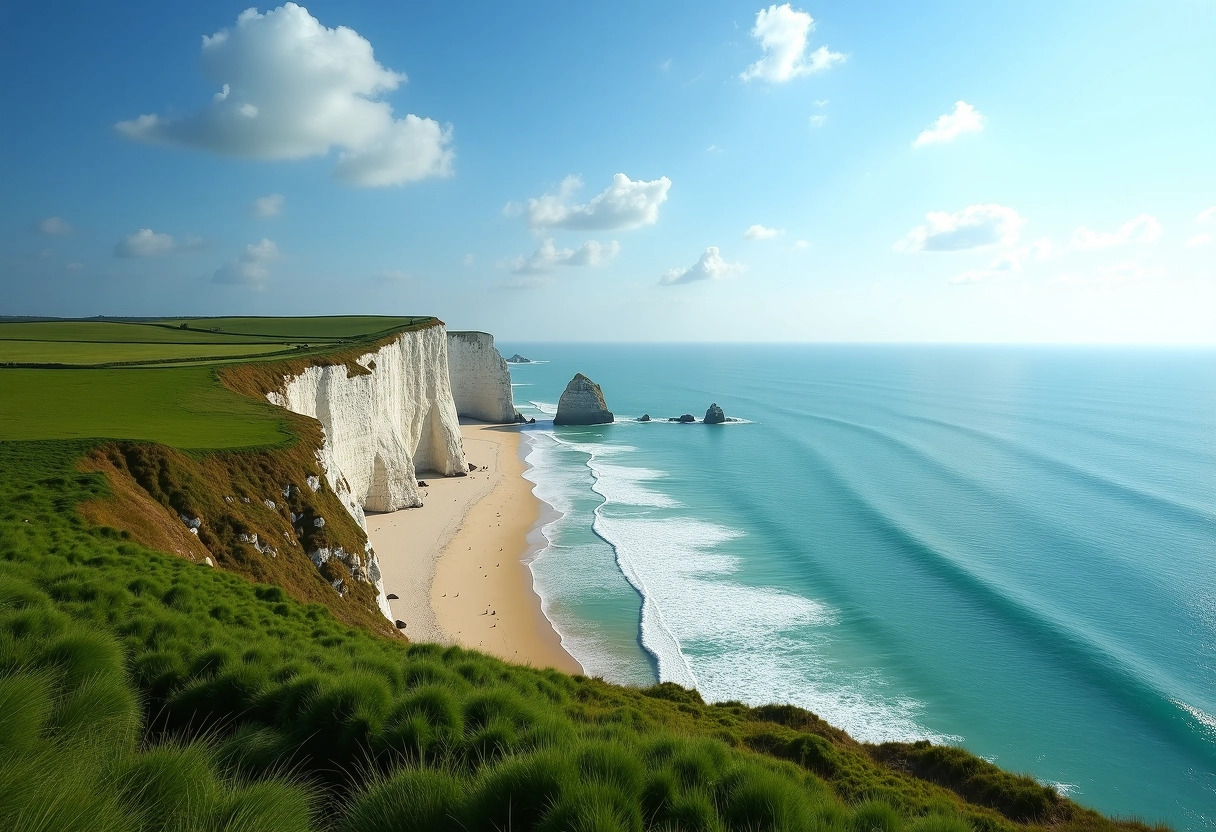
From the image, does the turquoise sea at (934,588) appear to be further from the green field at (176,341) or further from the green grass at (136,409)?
the green field at (176,341)

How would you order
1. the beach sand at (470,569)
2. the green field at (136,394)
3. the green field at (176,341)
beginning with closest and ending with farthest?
the green field at (136,394) → the beach sand at (470,569) → the green field at (176,341)

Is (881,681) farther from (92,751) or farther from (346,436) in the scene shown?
(346,436)

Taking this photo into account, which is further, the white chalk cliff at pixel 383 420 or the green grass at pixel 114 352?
the green grass at pixel 114 352

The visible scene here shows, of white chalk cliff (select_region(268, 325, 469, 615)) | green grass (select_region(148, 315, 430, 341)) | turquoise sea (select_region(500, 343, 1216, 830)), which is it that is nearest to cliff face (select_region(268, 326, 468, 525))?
white chalk cliff (select_region(268, 325, 469, 615))

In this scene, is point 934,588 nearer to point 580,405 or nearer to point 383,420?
point 383,420

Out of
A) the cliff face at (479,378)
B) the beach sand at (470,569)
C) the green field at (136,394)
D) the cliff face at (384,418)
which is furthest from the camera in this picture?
the cliff face at (479,378)

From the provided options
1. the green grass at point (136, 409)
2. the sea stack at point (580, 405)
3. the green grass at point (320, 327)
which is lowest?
the sea stack at point (580, 405)

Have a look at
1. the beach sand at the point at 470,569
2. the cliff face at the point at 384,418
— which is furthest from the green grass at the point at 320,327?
the beach sand at the point at 470,569
